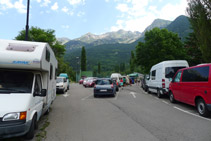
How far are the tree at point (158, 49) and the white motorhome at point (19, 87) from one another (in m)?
25.6

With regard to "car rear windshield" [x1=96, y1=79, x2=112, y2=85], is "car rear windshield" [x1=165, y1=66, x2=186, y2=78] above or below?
above

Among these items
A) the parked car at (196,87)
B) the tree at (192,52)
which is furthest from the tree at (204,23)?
the tree at (192,52)

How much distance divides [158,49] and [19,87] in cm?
2765

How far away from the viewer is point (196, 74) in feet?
23.1

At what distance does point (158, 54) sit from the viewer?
28.2m

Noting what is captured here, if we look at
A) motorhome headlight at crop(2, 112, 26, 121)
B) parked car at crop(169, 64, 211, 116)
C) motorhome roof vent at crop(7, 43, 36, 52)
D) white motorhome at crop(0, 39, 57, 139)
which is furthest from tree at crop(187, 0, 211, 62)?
motorhome headlight at crop(2, 112, 26, 121)

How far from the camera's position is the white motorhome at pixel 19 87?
3.54 metres

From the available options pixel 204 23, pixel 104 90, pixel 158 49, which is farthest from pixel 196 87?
pixel 158 49

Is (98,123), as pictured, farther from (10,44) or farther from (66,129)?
(10,44)

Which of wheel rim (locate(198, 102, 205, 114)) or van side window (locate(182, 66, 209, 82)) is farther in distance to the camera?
wheel rim (locate(198, 102, 205, 114))

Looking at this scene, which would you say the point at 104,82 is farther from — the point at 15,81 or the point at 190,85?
the point at 15,81

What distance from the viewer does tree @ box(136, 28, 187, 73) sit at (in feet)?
90.7

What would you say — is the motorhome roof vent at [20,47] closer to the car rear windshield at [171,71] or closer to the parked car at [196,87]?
the parked car at [196,87]

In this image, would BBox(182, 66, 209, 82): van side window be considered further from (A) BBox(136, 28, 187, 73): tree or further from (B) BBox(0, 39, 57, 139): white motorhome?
(A) BBox(136, 28, 187, 73): tree
